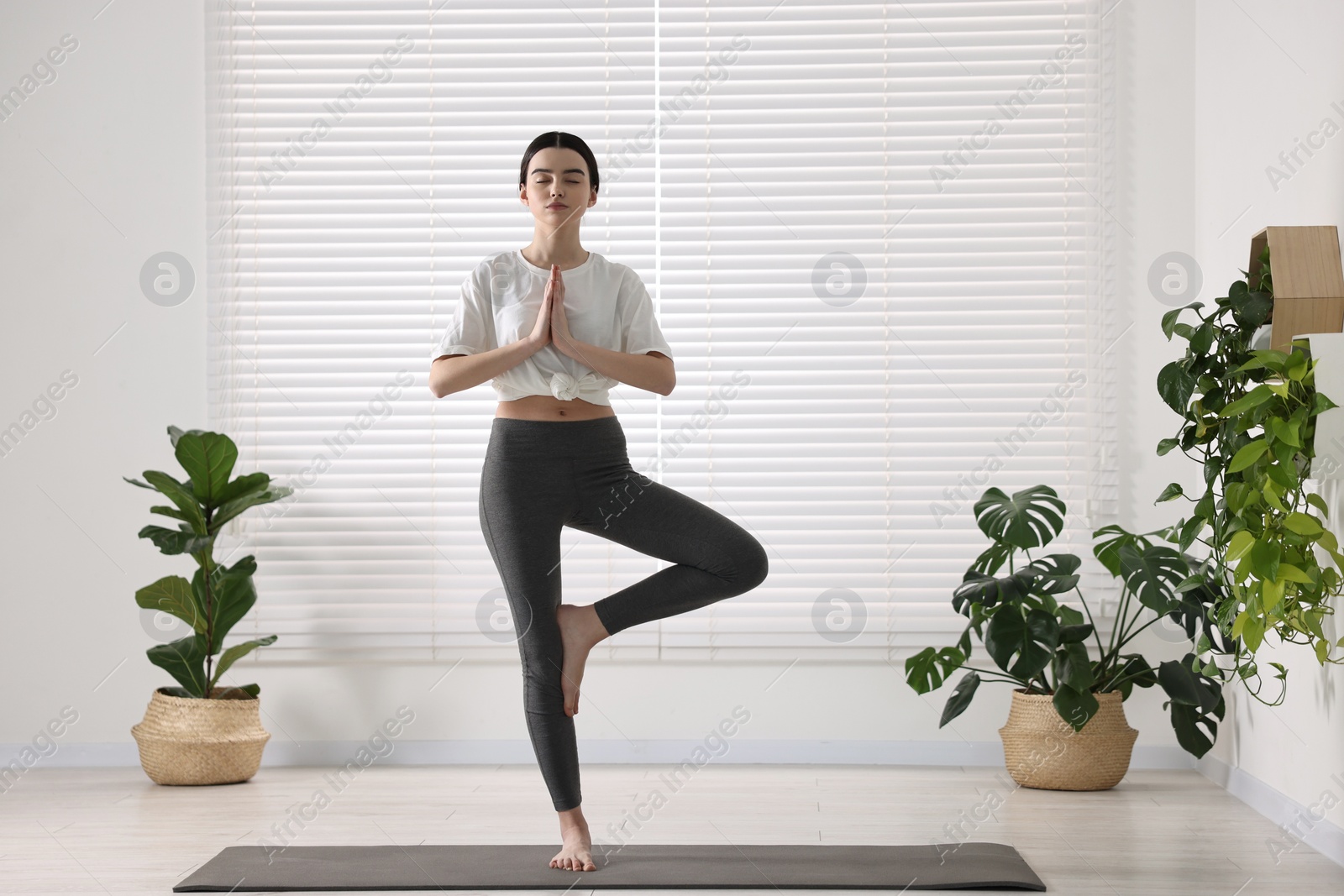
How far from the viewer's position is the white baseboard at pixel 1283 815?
2.55 metres

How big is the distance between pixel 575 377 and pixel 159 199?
2192 millimetres

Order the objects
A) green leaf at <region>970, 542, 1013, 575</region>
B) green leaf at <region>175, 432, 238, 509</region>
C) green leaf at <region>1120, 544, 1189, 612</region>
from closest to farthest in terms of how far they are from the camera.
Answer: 1. green leaf at <region>1120, 544, 1189, 612</region>
2. green leaf at <region>970, 542, 1013, 575</region>
3. green leaf at <region>175, 432, 238, 509</region>

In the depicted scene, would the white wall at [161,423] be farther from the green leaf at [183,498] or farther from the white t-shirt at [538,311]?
the white t-shirt at [538,311]

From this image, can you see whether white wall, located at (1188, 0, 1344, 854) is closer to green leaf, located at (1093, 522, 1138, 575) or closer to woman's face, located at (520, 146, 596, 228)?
green leaf, located at (1093, 522, 1138, 575)

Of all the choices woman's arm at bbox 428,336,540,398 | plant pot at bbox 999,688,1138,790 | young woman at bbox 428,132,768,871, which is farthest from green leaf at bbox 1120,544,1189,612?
woman's arm at bbox 428,336,540,398

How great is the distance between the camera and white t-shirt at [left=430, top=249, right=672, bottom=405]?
7.89 ft

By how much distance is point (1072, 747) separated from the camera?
10.4 feet

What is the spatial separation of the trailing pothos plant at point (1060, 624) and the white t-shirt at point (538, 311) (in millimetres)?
1286

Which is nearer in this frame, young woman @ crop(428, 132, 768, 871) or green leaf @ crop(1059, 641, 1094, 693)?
young woman @ crop(428, 132, 768, 871)

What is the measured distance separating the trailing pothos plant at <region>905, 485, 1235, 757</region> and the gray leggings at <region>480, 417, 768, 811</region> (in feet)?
3.74

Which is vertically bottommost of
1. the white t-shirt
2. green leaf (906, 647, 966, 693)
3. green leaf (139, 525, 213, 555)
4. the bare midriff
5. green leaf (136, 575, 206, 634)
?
green leaf (906, 647, 966, 693)

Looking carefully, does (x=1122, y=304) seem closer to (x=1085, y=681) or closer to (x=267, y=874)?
(x=1085, y=681)

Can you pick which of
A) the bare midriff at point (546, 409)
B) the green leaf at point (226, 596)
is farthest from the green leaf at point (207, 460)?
the bare midriff at point (546, 409)

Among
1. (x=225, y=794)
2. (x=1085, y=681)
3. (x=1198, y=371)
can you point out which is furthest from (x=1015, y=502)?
(x=225, y=794)
